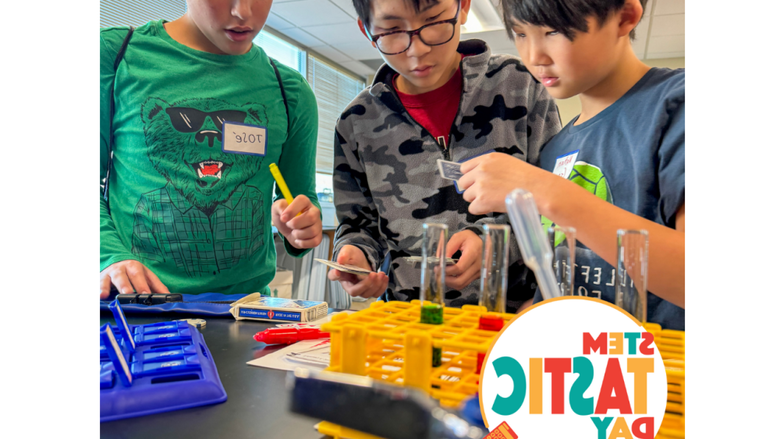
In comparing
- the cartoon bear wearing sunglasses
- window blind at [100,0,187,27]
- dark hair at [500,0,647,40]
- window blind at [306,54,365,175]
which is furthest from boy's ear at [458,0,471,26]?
window blind at [306,54,365,175]

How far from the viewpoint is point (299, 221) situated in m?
0.79

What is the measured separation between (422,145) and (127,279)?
0.51m

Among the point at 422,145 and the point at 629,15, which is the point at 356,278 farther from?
the point at 629,15

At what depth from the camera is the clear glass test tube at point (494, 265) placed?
30 centimetres

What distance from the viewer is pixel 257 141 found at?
926 mm

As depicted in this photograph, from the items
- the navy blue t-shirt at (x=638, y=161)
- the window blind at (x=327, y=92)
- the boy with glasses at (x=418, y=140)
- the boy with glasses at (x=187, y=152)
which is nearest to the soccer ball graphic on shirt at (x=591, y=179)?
the navy blue t-shirt at (x=638, y=161)

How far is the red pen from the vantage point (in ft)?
1.83

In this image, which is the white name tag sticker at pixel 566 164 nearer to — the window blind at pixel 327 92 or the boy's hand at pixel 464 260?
the boy's hand at pixel 464 260

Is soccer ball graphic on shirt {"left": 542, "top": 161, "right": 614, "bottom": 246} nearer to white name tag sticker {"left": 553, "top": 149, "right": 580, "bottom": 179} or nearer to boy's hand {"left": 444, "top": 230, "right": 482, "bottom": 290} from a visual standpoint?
white name tag sticker {"left": 553, "top": 149, "right": 580, "bottom": 179}

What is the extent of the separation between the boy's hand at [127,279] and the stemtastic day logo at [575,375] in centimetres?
64

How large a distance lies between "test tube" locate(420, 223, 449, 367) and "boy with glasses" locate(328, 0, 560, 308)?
360 mm

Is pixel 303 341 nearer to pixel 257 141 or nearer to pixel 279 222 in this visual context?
pixel 279 222

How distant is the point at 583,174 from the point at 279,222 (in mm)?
502
